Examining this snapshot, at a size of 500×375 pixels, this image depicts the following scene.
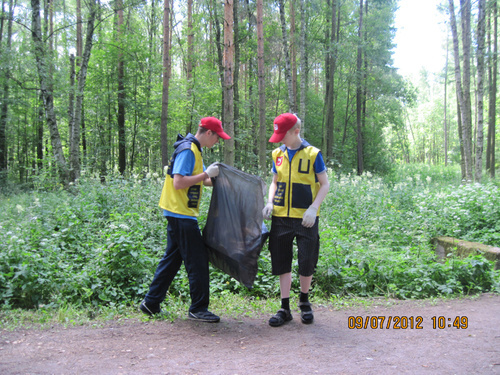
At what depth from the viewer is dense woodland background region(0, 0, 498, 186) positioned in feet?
43.0

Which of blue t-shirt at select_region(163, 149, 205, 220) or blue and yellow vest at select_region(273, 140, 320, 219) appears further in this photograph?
blue and yellow vest at select_region(273, 140, 320, 219)

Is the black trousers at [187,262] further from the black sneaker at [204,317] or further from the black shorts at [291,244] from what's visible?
the black shorts at [291,244]

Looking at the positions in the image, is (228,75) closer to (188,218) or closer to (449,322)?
(188,218)

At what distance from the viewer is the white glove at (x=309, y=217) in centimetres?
353

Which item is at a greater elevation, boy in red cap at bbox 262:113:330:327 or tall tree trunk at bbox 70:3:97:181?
tall tree trunk at bbox 70:3:97:181

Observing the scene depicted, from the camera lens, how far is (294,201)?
3.71m

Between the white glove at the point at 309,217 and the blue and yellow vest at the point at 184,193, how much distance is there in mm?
1101

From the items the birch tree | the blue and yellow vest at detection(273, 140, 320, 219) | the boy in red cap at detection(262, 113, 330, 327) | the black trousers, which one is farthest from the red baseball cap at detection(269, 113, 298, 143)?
the birch tree

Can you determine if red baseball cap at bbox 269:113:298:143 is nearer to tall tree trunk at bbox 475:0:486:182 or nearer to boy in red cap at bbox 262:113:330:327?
boy in red cap at bbox 262:113:330:327

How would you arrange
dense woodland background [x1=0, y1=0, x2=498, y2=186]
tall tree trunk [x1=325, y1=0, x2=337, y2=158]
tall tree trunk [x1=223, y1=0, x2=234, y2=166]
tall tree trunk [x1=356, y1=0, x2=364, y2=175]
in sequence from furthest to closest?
tall tree trunk [x1=356, y1=0, x2=364, y2=175]
tall tree trunk [x1=325, y1=0, x2=337, y2=158]
dense woodland background [x1=0, y1=0, x2=498, y2=186]
tall tree trunk [x1=223, y1=0, x2=234, y2=166]

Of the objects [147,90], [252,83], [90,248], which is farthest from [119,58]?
[90,248]

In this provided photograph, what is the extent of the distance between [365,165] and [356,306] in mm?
20766

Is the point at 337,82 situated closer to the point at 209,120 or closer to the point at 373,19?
the point at 373,19

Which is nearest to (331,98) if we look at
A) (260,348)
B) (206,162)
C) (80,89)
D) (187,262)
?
(206,162)
